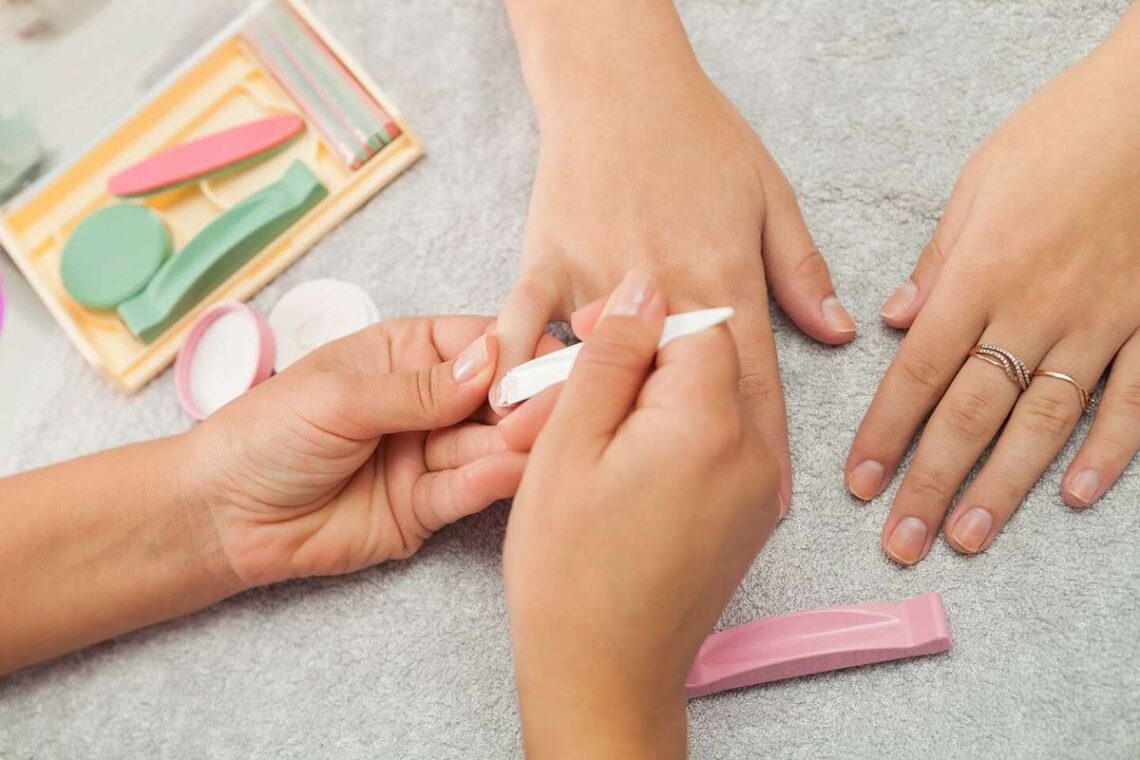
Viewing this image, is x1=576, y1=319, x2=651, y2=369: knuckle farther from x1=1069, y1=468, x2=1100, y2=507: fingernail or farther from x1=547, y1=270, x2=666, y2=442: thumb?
x1=1069, y1=468, x2=1100, y2=507: fingernail

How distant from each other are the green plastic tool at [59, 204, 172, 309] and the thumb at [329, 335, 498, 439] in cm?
30

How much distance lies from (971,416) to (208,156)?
2.26ft

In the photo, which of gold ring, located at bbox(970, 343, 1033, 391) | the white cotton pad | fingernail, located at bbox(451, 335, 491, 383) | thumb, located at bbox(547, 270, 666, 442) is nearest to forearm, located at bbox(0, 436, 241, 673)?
the white cotton pad

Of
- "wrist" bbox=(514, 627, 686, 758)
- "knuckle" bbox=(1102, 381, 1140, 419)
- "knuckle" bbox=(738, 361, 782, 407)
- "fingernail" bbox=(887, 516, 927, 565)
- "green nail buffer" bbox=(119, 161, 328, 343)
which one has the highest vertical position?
"green nail buffer" bbox=(119, 161, 328, 343)

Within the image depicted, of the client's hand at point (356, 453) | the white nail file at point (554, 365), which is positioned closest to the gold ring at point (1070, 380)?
the white nail file at point (554, 365)

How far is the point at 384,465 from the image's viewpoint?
2.61 ft

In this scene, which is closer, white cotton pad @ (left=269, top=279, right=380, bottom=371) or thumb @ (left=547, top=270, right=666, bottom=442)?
thumb @ (left=547, top=270, right=666, bottom=442)

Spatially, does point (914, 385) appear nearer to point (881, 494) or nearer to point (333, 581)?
point (881, 494)

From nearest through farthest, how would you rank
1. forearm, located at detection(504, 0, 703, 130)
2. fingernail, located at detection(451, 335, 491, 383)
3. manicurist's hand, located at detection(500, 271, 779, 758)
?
1. manicurist's hand, located at detection(500, 271, 779, 758)
2. fingernail, located at detection(451, 335, 491, 383)
3. forearm, located at detection(504, 0, 703, 130)

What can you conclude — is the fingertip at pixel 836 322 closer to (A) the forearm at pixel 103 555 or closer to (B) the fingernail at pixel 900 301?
(B) the fingernail at pixel 900 301

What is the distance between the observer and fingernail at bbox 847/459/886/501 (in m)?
0.75

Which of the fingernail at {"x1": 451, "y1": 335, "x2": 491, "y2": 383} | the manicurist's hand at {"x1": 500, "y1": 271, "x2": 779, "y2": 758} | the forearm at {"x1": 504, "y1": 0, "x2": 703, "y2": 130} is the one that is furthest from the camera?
the forearm at {"x1": 504, "y1": 0, "x2": 703, "y2": 130}

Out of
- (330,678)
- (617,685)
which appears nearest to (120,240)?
(330,678)

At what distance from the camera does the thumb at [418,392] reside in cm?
70
